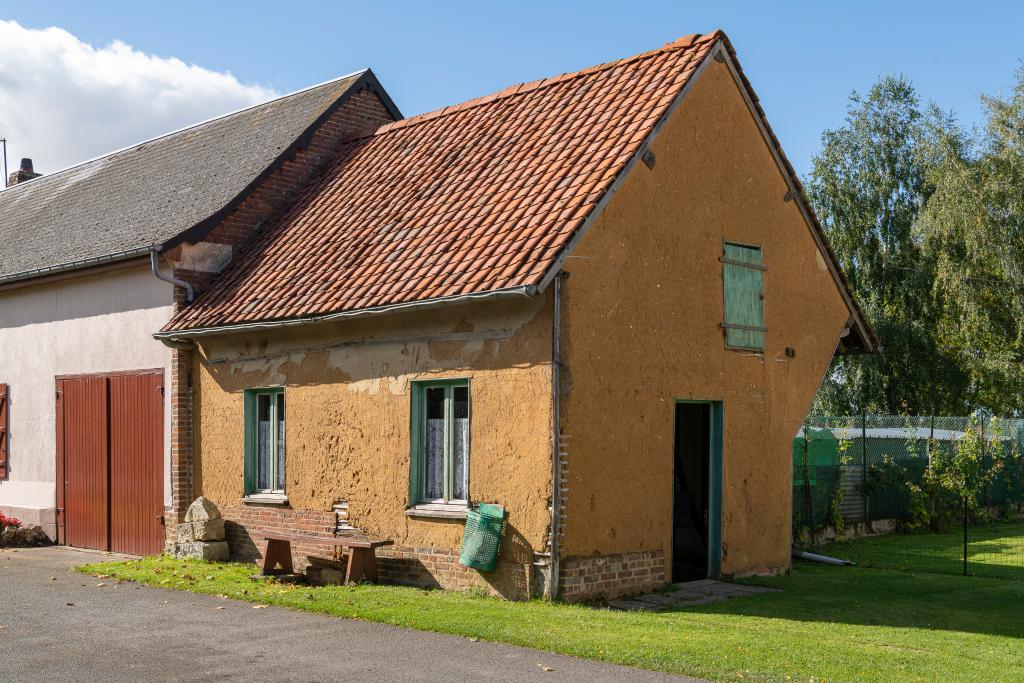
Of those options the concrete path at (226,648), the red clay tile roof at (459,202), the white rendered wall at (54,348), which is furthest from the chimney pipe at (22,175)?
the concrete path at (226,648)

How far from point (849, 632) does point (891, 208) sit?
2997 cm

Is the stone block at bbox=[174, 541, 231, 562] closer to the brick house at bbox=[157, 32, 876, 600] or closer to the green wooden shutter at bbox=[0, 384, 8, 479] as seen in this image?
the brick house at bbox=[157, 32, 876, 600]

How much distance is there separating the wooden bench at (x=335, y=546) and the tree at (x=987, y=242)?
23.7m

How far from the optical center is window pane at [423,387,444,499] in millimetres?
12172

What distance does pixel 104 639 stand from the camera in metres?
9.47

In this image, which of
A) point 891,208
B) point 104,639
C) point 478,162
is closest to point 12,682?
point 104,639

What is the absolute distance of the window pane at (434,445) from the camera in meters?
12.2

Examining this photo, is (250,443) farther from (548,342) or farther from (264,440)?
(548,342)

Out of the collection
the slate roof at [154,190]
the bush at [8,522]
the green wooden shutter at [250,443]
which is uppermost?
the slate roof at [154,190]

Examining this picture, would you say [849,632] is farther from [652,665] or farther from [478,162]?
[478,162]

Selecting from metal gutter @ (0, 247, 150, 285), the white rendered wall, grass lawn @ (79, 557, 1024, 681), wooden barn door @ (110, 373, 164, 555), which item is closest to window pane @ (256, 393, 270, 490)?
grass lawn @ (79, 557, 1024, 681)

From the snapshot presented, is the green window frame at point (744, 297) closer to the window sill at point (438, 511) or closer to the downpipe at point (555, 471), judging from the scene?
the downpipe at point (555, 471)

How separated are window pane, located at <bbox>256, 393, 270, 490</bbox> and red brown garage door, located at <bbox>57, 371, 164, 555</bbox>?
1.93m

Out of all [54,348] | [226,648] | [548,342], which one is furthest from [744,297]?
[54,348]
